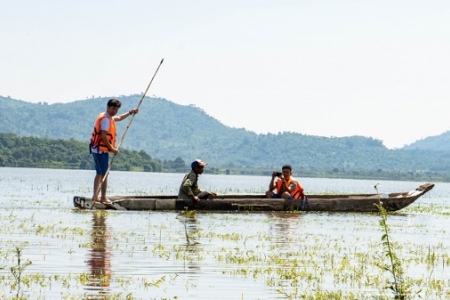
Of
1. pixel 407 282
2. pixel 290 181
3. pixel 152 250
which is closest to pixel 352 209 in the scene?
pixel 290 181

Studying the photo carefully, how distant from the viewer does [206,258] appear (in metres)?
13.2

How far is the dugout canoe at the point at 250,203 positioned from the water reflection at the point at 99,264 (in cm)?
469

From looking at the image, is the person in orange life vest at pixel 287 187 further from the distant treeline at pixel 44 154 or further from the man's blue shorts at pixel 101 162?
the distant treeline at pixel 44 154

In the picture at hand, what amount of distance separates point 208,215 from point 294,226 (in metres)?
3.20

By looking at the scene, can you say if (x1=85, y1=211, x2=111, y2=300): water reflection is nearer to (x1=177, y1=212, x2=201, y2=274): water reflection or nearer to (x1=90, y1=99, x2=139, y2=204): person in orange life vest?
(x1=177, y1=212, x2=201, y2=274): water reflection

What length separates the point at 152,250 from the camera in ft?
45.6

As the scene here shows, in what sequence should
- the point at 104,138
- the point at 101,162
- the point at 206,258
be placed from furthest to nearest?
the point at 101,162
the point at 104,138
the point at 206,258

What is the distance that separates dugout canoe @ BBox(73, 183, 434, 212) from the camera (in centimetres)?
2269

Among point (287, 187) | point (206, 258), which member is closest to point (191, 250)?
point (206, 258)

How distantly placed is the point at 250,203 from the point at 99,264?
12304 mm

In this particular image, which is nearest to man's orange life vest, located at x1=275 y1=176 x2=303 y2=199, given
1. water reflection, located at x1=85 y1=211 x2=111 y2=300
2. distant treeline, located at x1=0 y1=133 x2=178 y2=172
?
water reflection, located at x1=85 y1=211 x2=111 y2=300

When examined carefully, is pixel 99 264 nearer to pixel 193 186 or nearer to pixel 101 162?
pixel 101 162

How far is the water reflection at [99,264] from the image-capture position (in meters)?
10.0

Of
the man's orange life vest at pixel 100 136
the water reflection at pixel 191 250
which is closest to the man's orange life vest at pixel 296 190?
the water reflection at pixel 191 250
